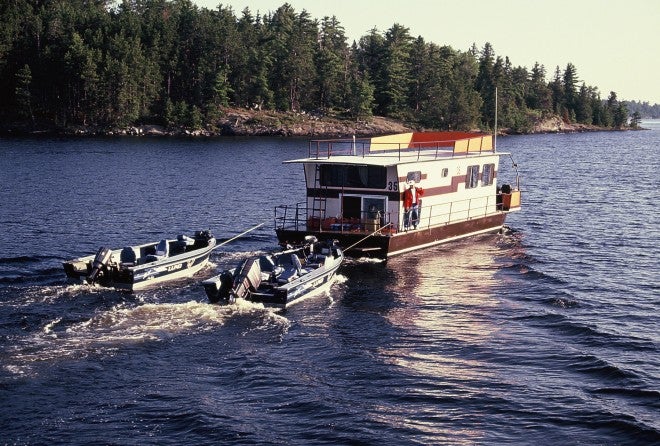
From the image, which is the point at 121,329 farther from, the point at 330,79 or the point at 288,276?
the point at 330,79

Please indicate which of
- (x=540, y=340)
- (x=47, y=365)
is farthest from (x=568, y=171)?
(x=47, y=365)

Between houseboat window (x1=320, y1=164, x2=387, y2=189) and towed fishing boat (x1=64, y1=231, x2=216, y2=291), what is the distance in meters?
6.78

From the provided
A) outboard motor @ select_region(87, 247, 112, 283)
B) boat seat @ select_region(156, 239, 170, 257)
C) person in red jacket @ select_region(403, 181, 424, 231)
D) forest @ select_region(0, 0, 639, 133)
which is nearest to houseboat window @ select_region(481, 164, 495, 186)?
person in red jacket @ select_region(403, 181, 424, 231)

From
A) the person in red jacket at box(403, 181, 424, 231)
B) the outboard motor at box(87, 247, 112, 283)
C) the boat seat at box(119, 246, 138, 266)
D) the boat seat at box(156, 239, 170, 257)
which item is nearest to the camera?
the outboard motor at box(87, 247, 112, 283)

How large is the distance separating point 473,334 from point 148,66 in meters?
123

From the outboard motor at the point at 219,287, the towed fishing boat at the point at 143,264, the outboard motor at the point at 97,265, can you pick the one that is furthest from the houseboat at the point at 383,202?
the outboard motor at the point at 97,265

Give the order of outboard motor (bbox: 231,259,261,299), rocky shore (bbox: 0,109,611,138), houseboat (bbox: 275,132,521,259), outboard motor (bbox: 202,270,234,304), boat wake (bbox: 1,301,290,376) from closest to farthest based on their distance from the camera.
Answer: boat wake (bbox: 1,301,290,376) < outboard motor (bbox: 231,259,261,299) < outboard motor (bbox: 202,270,234,304) < houseboat (bbox: 275,132,521,259) < rocky shore (bbox: 0,109,611,138)

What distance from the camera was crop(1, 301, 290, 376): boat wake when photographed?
A: 24656mm

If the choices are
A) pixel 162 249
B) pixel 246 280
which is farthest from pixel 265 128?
pixel 246 280

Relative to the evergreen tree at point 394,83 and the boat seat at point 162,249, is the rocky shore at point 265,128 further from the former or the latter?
the boat seat at point 162,249

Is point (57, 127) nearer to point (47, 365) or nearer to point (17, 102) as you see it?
point (17, 102)

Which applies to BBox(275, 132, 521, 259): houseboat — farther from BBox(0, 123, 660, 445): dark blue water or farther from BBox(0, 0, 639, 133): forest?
BBox(0, 0, 639, 133): forest

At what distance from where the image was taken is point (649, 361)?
84.9ft

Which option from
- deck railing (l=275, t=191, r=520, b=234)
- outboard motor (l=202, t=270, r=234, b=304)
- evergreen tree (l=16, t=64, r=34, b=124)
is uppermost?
evergreen tree (l=16, t=64, r=34, b=124)
